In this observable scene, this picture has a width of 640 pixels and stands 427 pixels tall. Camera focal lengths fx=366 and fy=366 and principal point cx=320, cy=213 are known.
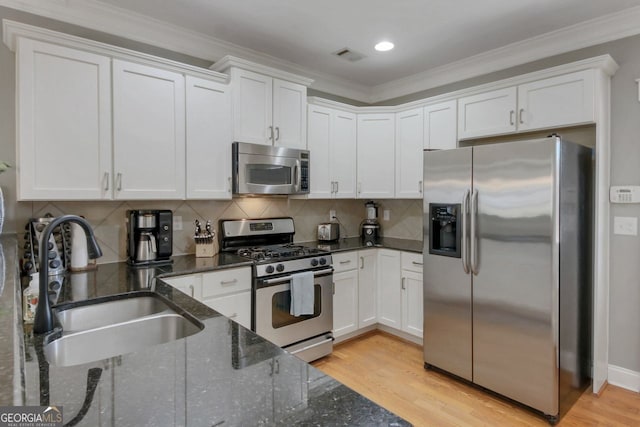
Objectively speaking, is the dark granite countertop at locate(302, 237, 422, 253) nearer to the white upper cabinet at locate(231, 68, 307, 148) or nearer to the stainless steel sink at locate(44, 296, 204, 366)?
the white upper cabinet at locate(231, 68, 307, 148)

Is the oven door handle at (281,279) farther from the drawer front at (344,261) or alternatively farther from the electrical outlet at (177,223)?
→ the electrical outlet at (177,223)

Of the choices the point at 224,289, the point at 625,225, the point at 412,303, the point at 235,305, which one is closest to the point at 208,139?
the point at 224,289

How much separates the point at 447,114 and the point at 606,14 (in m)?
1.27

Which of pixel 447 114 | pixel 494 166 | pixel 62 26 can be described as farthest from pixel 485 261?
pixel 62 26

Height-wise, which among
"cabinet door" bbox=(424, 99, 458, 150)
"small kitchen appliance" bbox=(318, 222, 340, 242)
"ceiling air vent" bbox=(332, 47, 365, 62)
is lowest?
"small kitchen appliance" bbox=(318, 222, 340, 242)

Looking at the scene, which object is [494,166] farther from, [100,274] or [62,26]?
[62,26]

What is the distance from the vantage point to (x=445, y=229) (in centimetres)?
282

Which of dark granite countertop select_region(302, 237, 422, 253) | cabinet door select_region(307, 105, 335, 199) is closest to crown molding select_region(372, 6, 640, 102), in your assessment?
cabinet door select_region(307, 105, 335, 199)

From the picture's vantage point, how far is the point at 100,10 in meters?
2.53

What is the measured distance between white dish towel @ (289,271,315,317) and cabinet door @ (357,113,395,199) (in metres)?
1.31

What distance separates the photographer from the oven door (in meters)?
2.76

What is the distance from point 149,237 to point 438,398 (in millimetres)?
2352

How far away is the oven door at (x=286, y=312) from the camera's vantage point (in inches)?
109

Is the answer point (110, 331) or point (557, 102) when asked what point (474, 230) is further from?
point (110, 331)
